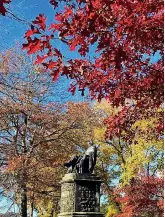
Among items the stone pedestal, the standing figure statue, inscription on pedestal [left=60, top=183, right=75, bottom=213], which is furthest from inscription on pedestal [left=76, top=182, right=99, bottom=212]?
the standing figure statue

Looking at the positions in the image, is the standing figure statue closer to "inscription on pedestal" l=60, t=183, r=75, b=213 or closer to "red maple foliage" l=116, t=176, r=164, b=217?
"inscription on pedestal" l=60, t=183, r=75, b=213

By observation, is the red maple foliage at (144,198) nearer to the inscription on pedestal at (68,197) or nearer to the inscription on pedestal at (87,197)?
the inscription on pedestal at (87,197)

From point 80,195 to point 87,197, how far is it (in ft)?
0.93

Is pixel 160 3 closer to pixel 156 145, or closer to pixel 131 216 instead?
pixel 131 216

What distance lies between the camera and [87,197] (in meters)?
14.5

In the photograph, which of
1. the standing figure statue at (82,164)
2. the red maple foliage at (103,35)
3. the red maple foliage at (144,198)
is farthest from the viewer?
the red maple foliage at (144,198)

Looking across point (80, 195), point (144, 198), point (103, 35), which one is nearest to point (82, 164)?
point (80, 195)

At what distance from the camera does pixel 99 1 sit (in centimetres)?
443

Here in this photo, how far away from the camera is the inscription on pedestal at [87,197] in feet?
46.9

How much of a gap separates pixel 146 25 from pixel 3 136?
49.9ft

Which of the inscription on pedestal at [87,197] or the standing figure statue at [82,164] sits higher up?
the standing figure statue at [82,164]

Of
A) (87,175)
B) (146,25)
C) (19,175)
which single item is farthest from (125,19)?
(19,175)

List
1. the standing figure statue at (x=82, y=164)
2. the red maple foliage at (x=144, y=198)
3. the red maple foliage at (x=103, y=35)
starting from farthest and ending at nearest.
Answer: the red maple foliage at (x=144, y=198)
the standing figure statue at (x=82, y=164)
the red maple foliage at (x=103, y=35)

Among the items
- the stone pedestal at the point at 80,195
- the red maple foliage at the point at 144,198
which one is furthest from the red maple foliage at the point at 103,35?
the red maple foliage at the point at 144,198
